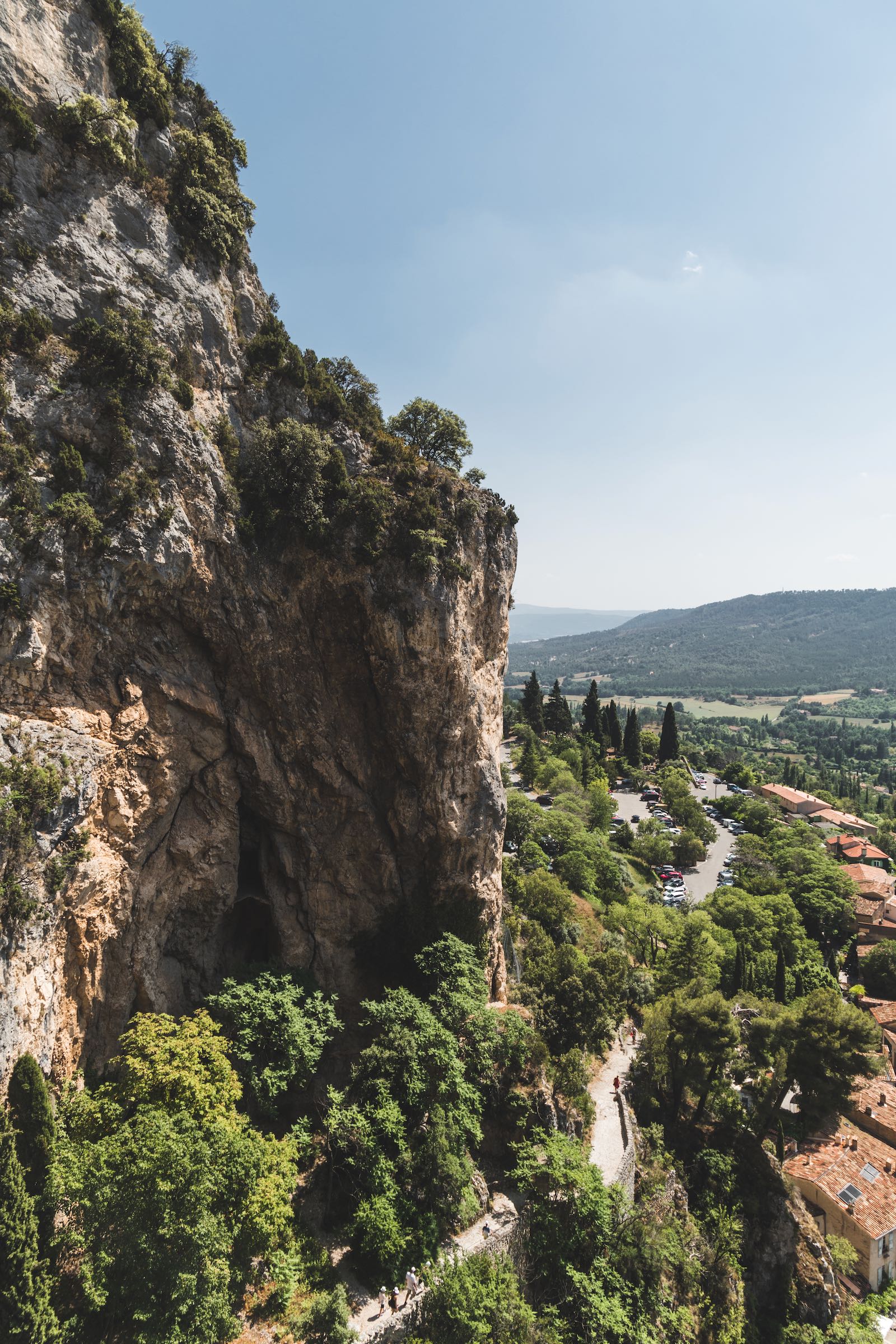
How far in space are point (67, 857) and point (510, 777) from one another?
200ft

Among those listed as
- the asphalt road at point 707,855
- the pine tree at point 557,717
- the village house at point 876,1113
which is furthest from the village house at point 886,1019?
the pine tree at point 557,717

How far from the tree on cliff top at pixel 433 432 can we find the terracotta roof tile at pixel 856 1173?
4285cm

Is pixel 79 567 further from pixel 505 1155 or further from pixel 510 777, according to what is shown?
pixel 510 777

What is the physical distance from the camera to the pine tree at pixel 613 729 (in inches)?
3610

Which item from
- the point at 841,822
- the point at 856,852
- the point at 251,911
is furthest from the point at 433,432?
the point at 841,822

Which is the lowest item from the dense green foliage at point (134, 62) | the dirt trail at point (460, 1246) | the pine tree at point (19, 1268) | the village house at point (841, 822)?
the village house at point (841, 822)

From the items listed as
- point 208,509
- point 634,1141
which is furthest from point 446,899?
point 208,509

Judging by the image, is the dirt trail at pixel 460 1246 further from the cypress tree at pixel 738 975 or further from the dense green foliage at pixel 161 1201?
the cypress tree at pixel 738 975

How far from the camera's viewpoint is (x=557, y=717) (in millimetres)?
84812

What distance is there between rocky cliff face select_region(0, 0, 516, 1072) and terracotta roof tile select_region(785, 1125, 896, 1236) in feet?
68.8

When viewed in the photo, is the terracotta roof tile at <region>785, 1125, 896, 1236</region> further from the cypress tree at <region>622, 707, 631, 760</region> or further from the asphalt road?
the cypress tree at <region>622, 707, 631, 760</region>

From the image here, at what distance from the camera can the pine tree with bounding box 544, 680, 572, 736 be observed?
278 feet

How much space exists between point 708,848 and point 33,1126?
76.0 metres

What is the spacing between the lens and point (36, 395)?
699 inches
